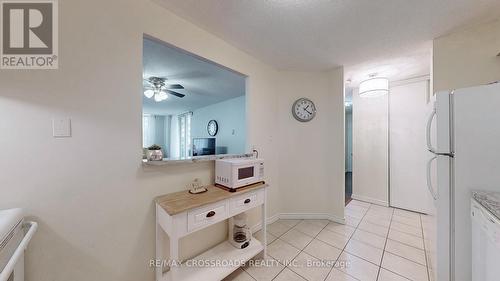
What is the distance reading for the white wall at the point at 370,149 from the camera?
314 cm

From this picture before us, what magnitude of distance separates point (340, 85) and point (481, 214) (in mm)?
1976

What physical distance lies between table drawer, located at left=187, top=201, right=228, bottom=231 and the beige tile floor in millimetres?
656

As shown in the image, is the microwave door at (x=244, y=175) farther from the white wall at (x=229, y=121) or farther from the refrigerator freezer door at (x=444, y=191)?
the white wall at (x=229, y=121)

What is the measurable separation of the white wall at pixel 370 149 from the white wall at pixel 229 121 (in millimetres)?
2530

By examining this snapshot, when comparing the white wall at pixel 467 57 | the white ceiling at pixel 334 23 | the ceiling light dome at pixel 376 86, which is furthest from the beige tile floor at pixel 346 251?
the white ceiling at pixel 334 23

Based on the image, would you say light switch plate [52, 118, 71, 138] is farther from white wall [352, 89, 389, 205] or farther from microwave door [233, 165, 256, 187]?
white wall [352, 89, 389, 205]

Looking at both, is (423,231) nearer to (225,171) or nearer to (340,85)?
(340,85)

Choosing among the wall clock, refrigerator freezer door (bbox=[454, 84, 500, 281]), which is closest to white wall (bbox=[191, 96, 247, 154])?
the wall clock

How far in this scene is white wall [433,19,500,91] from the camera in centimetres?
155

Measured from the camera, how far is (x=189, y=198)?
1.37 metres

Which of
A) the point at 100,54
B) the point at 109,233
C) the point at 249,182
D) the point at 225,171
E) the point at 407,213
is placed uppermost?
the point at 100,54

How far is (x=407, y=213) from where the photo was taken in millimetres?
2809

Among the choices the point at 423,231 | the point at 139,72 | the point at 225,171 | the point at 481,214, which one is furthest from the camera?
the point at 423,231

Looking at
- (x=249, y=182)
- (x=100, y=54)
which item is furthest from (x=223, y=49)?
(x=249, y=182)
